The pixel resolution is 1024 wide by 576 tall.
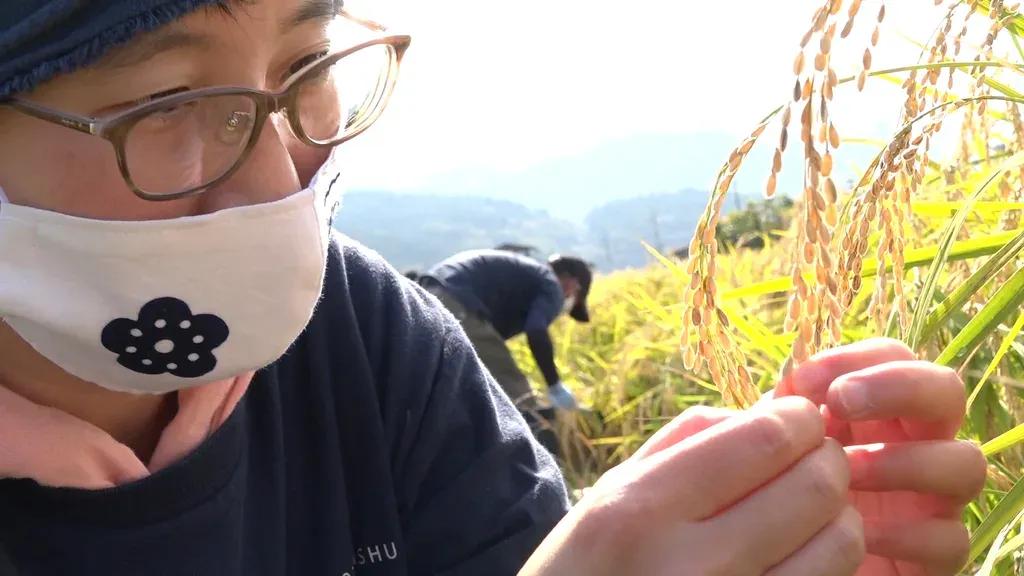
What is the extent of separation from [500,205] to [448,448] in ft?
361

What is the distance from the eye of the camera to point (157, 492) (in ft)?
3.38

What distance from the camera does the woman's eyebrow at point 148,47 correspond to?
0.82 meters

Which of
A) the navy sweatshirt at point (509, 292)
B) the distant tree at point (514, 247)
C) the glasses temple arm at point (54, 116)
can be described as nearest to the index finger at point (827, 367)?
the glasses temple arm at point (54, 116)

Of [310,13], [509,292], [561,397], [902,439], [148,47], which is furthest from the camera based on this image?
[509,292]

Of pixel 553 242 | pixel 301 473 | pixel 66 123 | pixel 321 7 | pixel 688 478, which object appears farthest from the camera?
pixel 553 242

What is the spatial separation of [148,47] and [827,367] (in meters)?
0.69

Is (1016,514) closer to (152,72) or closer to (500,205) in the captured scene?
(152,72)

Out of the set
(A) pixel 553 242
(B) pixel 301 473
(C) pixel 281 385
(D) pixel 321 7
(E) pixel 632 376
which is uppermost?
(D) pixel 321 7

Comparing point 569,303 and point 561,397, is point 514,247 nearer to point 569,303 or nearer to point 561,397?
point 569,303

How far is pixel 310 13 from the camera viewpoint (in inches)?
37.4

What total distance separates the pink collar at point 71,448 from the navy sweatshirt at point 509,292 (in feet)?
13.9

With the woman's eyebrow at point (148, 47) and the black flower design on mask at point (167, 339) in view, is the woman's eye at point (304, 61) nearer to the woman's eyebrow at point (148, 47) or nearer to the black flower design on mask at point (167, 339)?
the woman's eyebrow at point (148, 47)

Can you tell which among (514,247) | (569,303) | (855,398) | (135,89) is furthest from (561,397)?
(855,398)

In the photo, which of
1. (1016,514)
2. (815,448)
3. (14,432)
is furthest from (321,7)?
(1016,514)
